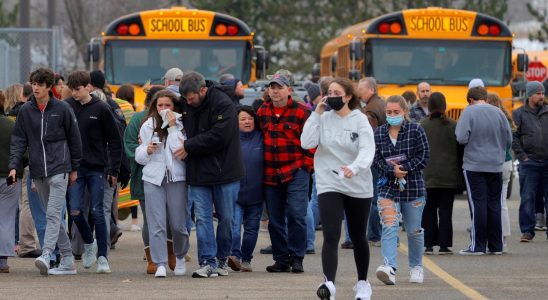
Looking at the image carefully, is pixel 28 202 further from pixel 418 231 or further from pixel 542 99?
pixel 542 99

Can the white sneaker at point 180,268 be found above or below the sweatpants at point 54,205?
below

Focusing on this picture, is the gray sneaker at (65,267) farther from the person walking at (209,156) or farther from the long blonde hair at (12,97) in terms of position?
the long blonde hair at (12,97)

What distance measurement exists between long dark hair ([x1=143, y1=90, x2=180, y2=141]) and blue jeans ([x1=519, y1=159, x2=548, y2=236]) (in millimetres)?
5526

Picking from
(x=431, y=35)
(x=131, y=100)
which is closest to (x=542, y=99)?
(x=131, y=100)

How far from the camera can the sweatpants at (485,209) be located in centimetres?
1518

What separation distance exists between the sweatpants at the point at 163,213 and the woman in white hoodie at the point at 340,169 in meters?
2.14

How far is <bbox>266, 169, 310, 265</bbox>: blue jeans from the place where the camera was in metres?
13.1

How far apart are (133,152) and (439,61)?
11.7 metres

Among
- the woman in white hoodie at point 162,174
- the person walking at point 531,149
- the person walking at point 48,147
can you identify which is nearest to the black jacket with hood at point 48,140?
the person walking at point 48,147

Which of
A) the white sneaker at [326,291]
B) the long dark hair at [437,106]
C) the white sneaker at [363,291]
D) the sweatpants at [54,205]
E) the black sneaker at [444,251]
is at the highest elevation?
the long dark hair at [437,106]

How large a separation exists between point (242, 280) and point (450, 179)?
11.2 feet

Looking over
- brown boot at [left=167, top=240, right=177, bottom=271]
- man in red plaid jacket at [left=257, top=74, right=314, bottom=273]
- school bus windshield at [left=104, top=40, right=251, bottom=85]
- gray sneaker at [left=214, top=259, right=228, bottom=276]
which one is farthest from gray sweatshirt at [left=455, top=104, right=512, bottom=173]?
school bus windshield at [left=104, top=40, right=251, bottom=85]

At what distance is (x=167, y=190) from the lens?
41.9ft

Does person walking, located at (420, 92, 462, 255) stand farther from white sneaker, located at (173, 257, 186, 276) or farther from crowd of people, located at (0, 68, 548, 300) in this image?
white sneaker, located at (173, 257, 186, 276)
